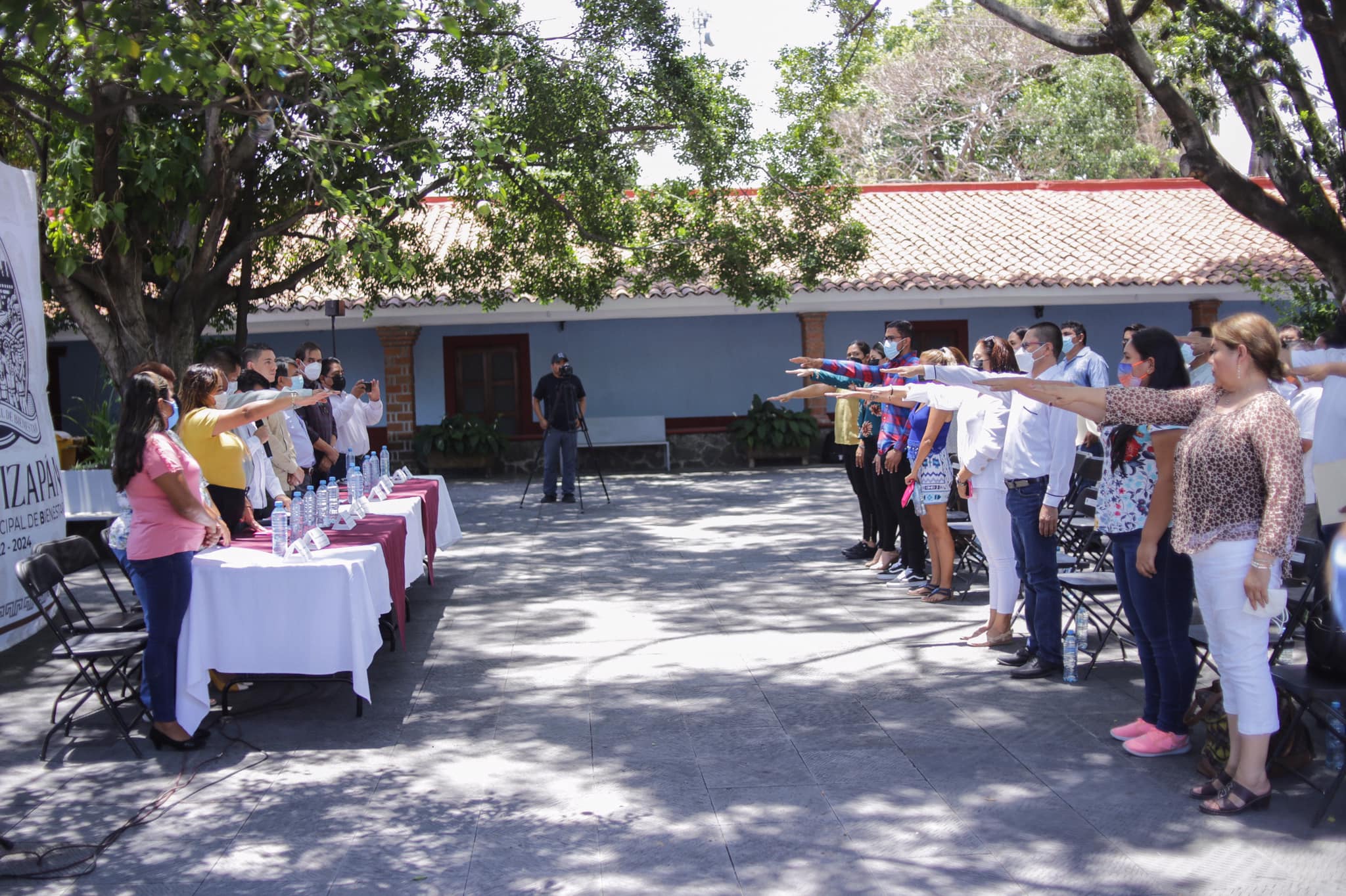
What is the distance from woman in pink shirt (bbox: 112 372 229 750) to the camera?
5.33 meters

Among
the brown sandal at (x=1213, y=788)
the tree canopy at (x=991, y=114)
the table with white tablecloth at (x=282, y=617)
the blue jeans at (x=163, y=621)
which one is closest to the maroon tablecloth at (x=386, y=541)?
the table with white tablecloth at (x=282, y=617)

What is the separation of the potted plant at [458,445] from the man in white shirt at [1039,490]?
43.1 ft

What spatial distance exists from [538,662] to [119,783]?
250cm

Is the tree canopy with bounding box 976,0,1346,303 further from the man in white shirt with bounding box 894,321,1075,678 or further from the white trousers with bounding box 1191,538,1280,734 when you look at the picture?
the white trousers with bounding box 1191,538,1280,734

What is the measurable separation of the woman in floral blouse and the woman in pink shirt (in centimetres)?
397

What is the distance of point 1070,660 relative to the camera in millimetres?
6246

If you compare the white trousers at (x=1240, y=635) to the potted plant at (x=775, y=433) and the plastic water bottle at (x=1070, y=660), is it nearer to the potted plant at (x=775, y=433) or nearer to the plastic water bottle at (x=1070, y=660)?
the plastic water bottle at (x=1070, y=660)

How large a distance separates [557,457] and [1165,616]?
10.4 meters

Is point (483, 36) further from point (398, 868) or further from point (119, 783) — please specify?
point (398, 868)

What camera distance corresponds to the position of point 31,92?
24.3 ft

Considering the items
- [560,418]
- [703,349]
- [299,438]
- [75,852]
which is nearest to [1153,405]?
Answer: [75,852]

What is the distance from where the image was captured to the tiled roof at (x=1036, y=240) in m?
18.3

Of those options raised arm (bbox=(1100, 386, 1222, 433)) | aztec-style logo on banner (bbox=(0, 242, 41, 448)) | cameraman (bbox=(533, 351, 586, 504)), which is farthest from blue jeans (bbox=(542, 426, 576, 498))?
raised arm (bbox=(1100, 386, 1222, 433))

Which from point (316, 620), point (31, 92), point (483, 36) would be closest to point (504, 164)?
point (483, 36)
